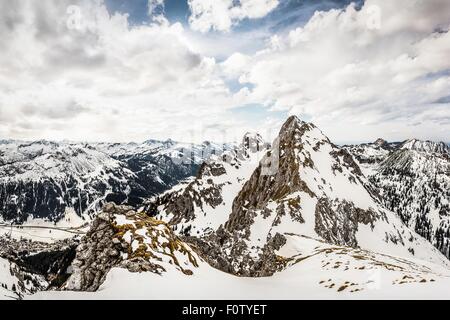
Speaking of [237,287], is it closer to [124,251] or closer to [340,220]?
[124,251]

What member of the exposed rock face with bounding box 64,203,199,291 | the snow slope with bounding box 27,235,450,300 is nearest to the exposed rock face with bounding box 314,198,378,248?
the snow slope with bounding box 27,235,450,300

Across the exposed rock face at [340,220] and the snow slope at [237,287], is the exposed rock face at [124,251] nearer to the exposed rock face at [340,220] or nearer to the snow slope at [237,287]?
the snow slope at [237,287]

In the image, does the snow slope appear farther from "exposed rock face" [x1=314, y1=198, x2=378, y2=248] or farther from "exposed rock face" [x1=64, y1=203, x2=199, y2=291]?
"exposed rock face" [x1=314, y1=198, x2=378, y2=248]

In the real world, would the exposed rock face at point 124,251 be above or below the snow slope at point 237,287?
above

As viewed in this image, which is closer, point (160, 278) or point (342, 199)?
point (160, 278)

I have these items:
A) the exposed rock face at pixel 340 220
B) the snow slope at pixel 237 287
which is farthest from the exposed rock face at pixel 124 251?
the exposed rock face at pixel 340 220
